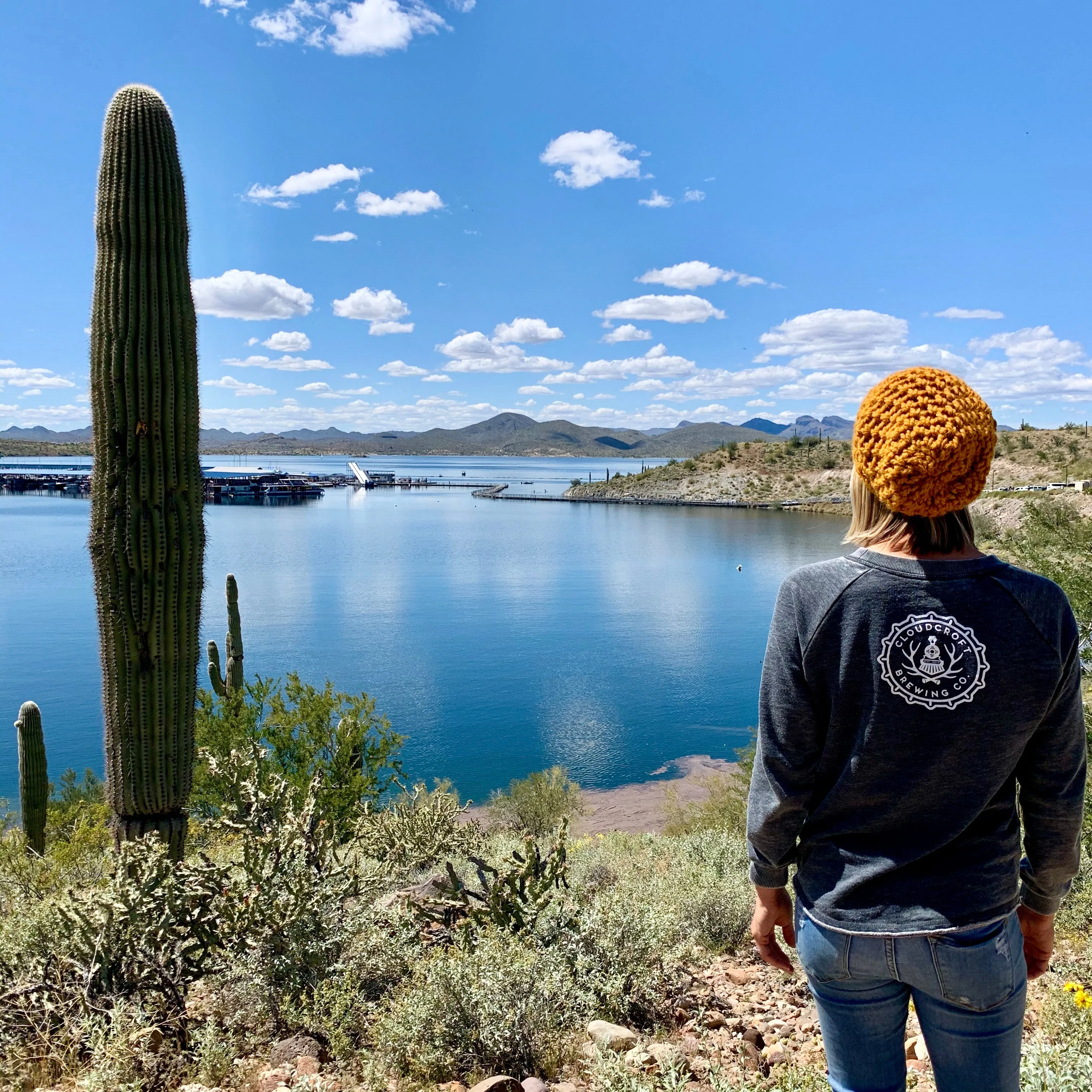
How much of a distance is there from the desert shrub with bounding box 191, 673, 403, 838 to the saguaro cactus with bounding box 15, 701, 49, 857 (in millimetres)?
2028

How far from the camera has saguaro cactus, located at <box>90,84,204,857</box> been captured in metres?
5.75

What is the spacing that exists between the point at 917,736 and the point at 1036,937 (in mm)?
751

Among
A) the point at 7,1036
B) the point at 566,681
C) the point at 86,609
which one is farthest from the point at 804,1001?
the point at 86,609

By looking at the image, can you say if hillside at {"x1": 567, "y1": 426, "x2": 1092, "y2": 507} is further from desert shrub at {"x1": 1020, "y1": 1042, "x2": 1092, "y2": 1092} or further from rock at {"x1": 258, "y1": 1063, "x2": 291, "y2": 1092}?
rock at {"x1": 258, "y1": 1063, "x2": 291, "y2": 1092}

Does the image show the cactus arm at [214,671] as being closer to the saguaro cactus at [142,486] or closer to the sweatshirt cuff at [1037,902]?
the saguaro cactus at [142,486]

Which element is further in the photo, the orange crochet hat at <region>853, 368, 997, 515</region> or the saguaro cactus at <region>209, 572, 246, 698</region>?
the saguaro cactus at <region>209, 572, 246, 698</region>

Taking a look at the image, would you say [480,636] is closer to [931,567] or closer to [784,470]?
[931,567]

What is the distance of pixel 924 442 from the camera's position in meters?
1.62

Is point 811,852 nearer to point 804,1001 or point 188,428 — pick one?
point 804,1001

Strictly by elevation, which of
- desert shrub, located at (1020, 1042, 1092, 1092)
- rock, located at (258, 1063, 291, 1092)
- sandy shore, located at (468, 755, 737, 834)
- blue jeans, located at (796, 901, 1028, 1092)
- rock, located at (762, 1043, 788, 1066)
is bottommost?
sandy shore, located at (468, 755, 737, 834)

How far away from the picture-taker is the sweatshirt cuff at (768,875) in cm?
182

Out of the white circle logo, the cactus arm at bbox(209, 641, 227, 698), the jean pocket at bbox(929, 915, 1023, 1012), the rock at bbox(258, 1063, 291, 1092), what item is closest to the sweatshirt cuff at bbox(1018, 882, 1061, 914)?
the jean pocket at bbox(929, 915, 1023, 1012)

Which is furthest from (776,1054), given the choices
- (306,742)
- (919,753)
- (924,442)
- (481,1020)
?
(306,742)

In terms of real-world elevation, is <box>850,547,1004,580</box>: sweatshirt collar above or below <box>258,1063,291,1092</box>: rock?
above
